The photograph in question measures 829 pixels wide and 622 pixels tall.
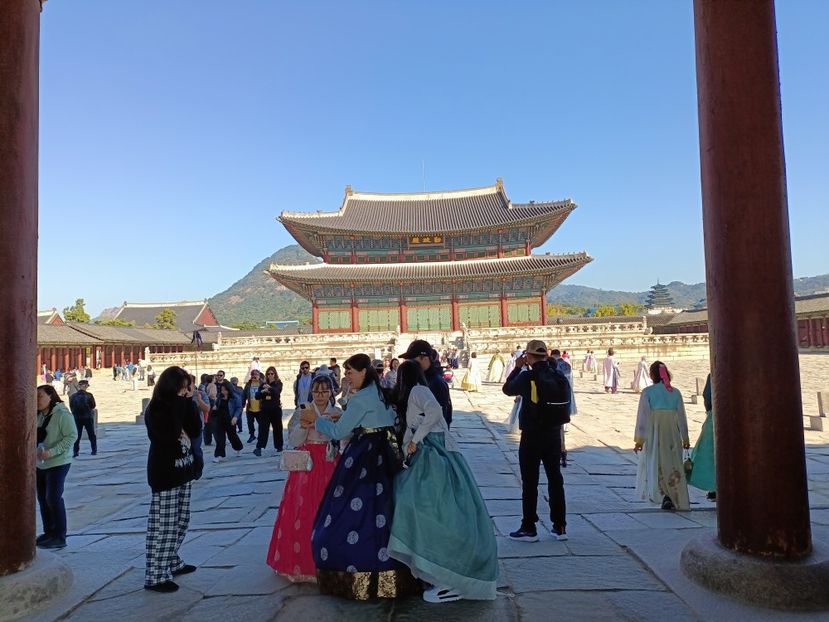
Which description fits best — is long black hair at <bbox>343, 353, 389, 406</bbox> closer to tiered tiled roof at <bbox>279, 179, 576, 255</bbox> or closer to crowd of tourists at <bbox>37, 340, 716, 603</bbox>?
crowd of tourists at <bbox>37, 340, 716, 603</bbox>

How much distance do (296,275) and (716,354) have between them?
3183 centimetres

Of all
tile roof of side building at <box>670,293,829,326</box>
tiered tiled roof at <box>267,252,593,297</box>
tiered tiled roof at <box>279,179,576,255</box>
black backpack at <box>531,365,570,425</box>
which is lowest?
black backpack at <box>531,365,570,425</box>

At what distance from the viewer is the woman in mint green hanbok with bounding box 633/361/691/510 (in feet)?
18.3

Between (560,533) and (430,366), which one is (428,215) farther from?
(560,533)

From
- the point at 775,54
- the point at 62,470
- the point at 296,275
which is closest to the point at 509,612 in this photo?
the point at 775,54

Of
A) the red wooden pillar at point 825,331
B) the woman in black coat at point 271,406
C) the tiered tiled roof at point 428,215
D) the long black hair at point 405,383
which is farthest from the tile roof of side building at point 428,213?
the long black hair at point 405,383

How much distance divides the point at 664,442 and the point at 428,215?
35.2 m

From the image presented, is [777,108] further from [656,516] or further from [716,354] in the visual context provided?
[656,516]

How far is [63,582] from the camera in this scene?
3611 millimetres

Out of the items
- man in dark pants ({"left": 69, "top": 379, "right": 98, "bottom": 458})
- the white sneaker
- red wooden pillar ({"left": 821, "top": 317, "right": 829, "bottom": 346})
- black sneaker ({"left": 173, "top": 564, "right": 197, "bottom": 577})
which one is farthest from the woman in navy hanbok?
red wooden pillar ({"left": 821, "top": 317, "right": 829, "bottom": 346})

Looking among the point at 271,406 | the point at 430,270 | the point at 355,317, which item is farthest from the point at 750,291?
the point at 355,317

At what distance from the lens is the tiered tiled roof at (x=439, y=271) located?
33.9 m

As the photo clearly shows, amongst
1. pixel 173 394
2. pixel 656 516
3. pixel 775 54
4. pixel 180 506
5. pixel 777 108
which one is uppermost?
pixel 775 54

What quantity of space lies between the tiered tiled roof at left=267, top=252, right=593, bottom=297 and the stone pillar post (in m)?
30.4
